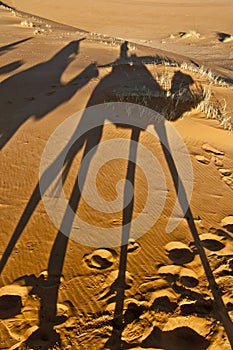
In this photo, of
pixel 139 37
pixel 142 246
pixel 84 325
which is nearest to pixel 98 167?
pixel 142 246

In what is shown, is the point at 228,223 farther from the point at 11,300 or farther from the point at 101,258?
the point at 11,300

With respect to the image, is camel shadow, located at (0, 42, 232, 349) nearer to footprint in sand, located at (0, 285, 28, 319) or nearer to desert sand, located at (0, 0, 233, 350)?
desert sand, located at (0, 0, 233, 350)

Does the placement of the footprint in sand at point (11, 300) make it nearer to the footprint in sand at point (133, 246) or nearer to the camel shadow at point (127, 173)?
the camel shadow at point (127, 173)

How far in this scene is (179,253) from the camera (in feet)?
14.3

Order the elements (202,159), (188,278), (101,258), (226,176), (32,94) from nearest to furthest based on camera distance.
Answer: (188,278) < (101,258) < (226,176) < (202,159) < (32,94)

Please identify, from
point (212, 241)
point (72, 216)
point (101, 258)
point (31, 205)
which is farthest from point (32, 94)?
point (212, 241)

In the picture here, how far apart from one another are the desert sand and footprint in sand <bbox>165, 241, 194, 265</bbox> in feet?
0.06

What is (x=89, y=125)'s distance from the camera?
7.15 metres

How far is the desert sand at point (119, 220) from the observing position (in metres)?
3.41

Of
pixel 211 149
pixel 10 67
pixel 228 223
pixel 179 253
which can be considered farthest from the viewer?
pixel 10 67

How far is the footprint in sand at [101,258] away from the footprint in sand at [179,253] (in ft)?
2.24

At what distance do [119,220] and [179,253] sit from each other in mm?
902

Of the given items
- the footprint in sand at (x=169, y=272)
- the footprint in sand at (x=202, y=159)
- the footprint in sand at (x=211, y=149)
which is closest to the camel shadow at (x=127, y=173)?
the footprint in sand at (x=169, y=272)

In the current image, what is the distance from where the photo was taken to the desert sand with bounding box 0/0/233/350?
3406mm
